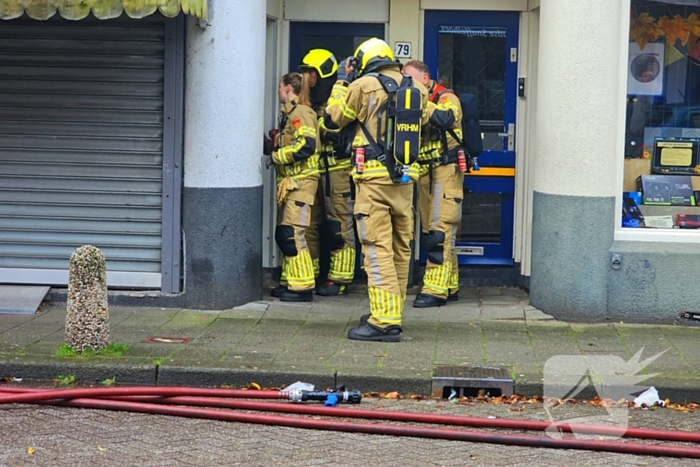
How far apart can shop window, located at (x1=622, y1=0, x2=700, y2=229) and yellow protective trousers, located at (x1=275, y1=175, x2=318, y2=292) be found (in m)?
2.82

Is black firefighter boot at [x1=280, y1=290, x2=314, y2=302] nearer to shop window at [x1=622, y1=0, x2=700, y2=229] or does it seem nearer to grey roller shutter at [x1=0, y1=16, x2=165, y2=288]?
grey roller shutter at [x1=0, y1=16, x2=165, y2=288]

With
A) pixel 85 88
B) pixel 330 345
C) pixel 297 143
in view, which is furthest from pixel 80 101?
pixel 330 345

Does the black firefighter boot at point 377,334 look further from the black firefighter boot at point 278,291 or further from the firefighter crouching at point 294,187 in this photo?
the black firefighter boot at point 278,291

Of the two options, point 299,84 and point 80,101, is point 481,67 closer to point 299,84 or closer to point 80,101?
point 299,84

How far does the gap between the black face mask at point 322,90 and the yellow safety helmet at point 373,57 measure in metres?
1.59

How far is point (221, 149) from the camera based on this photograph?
8.98 metres

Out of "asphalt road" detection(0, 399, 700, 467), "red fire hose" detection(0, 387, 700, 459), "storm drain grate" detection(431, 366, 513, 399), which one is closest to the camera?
"asphalt road" detection(0, 399, 700, 467)

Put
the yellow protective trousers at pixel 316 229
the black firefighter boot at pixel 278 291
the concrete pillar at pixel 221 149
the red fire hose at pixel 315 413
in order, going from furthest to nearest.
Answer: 1. the yellow protective trousers at pixel 316 229
2. the black firefighter boot at pixel 278 291
3. the concrete pillar at pixel 221 149
4. the red fire hose at pixel 315 413

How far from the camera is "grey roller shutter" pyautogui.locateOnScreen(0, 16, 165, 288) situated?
902 cm

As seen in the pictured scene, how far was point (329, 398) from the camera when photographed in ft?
21.7

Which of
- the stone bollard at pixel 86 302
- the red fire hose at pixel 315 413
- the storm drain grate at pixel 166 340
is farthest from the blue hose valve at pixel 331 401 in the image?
the stone bollard at pixel 86 302

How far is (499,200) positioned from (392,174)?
2.65 metres

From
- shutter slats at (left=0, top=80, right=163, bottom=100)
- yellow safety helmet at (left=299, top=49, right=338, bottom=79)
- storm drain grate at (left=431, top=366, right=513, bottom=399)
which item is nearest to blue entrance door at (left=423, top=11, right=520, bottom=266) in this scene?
yellow safety helmet at (left=299, top=49, right=338, bottom=79)

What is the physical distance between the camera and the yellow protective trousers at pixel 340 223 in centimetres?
977
